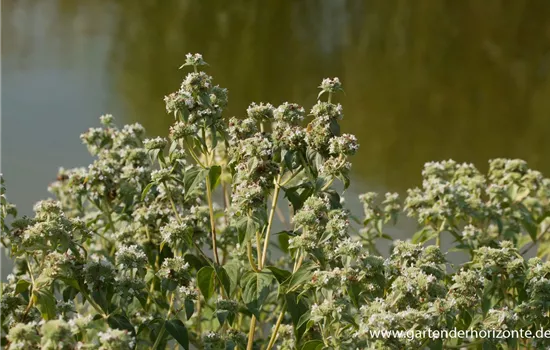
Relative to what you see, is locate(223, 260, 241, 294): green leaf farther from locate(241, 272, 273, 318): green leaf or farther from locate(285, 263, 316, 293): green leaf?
locate(285, 263, 316, 293): green leaf

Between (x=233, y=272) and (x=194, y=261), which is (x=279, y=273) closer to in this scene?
(x=233, y=272)

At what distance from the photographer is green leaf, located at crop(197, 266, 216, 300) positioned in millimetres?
2133

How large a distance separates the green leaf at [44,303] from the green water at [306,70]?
251cm

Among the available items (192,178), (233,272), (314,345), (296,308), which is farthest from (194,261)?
(314,345)

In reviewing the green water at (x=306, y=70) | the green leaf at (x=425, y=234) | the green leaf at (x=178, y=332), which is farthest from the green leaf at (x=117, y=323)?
the green water at (x=306, y=70)

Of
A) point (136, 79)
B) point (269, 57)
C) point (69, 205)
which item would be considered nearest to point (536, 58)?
point (269, 57)

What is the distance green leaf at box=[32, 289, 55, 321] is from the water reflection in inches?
128

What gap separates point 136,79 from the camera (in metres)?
6.32

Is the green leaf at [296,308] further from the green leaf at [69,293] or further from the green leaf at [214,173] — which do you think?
the green leaf at [69,293]

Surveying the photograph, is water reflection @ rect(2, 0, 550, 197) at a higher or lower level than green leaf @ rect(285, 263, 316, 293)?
higher

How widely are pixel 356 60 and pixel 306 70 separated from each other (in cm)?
Result: 70

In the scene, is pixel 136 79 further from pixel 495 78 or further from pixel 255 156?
pixel 255 156

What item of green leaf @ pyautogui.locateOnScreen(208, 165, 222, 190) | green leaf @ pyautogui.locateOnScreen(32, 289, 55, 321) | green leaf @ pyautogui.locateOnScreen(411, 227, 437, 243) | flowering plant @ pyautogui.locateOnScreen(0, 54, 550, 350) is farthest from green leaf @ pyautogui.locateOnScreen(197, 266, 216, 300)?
green leaf @ pyautogui.locateOnScreen(411, 227, 437, 243)

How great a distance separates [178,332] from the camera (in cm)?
199
